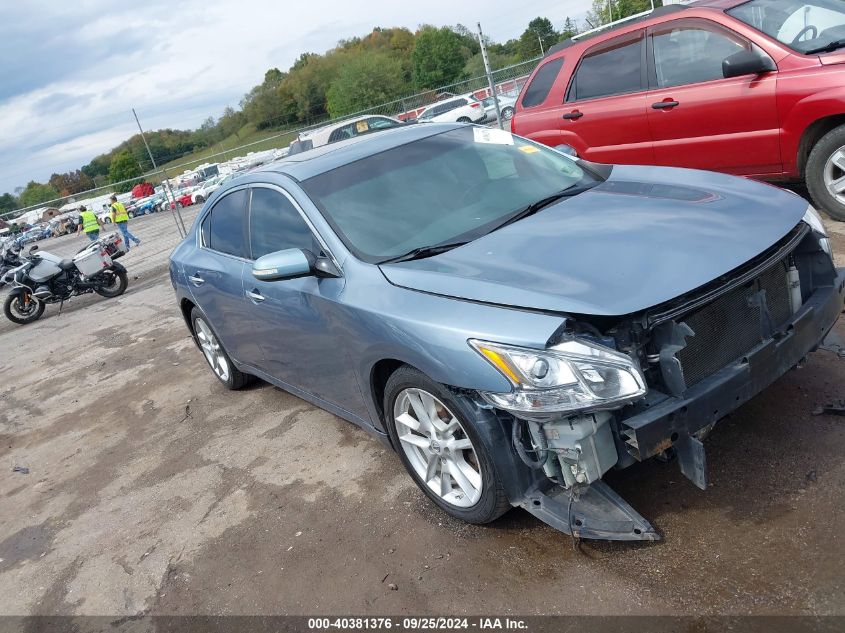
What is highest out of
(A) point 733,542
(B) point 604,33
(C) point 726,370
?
(B) point 604,33

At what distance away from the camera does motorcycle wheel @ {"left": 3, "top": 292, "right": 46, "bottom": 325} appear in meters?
12.9

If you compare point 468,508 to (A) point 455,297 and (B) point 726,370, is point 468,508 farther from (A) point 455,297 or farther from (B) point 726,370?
(B) point 726,370

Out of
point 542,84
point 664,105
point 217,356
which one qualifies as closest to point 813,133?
point 664,105

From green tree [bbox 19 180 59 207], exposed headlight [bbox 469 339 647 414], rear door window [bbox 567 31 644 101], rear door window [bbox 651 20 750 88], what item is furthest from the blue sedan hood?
green tree [bbox 19 180 59 207]

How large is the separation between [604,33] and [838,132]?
2.53 meters

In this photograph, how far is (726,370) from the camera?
8.95 ft

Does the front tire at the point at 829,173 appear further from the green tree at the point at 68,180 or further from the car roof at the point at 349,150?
the green tree at the point at 68,180

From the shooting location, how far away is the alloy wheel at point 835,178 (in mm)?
5480

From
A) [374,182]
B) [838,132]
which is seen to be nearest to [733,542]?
[374,182]

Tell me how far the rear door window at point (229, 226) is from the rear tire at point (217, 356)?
749mm

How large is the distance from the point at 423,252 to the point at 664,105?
13.3ft

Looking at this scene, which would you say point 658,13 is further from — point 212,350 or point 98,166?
point 98,166

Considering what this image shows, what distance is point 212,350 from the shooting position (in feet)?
19.3

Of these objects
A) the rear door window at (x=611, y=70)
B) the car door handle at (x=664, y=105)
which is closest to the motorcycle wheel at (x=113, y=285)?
the rear door window at (x=611, y=70)
